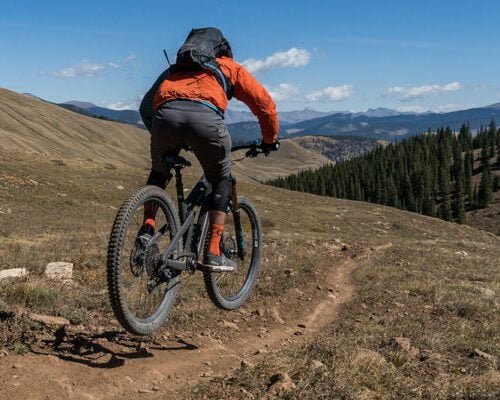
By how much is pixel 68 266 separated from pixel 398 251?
46.7 ft

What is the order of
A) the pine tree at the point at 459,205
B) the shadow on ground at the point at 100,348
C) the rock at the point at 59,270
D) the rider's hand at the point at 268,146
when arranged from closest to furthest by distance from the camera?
the shadow on ground at the point at 100,348 → the rider's hand at the point at 268,146 → the rock at the point at 59,270 → the pine tree at the point at 459,205

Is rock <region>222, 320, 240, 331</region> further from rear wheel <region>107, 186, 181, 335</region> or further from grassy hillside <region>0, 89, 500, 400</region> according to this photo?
rear wheel <region>107, 186, 181, 335</region>

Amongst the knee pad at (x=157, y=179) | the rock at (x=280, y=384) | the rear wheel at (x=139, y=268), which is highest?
the knee pad at (x=157, y=179)

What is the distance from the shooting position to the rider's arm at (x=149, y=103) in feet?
20.8

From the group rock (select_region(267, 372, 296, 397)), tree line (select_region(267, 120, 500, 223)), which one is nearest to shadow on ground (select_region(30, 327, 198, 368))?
rock (select_region(267, 372, 296, 397))

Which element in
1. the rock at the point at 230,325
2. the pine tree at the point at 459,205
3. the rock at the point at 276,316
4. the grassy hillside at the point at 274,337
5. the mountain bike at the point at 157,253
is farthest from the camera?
the pine tree at the point at 459,205

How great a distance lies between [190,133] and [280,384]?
3056 mm

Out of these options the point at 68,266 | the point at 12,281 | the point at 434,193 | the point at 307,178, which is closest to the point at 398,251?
the point at 68,266

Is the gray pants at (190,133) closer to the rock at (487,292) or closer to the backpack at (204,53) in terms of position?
the backpack at (204,53)

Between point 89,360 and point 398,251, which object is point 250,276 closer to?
point 89,360

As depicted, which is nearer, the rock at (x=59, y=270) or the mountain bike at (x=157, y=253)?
the mountain bike at (x=157, y=253)

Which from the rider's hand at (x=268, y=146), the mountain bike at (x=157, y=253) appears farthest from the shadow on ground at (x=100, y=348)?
the rider's hand at (x=268, y=146)

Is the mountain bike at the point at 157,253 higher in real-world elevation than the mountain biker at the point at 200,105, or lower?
lower

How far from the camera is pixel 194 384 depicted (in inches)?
212
